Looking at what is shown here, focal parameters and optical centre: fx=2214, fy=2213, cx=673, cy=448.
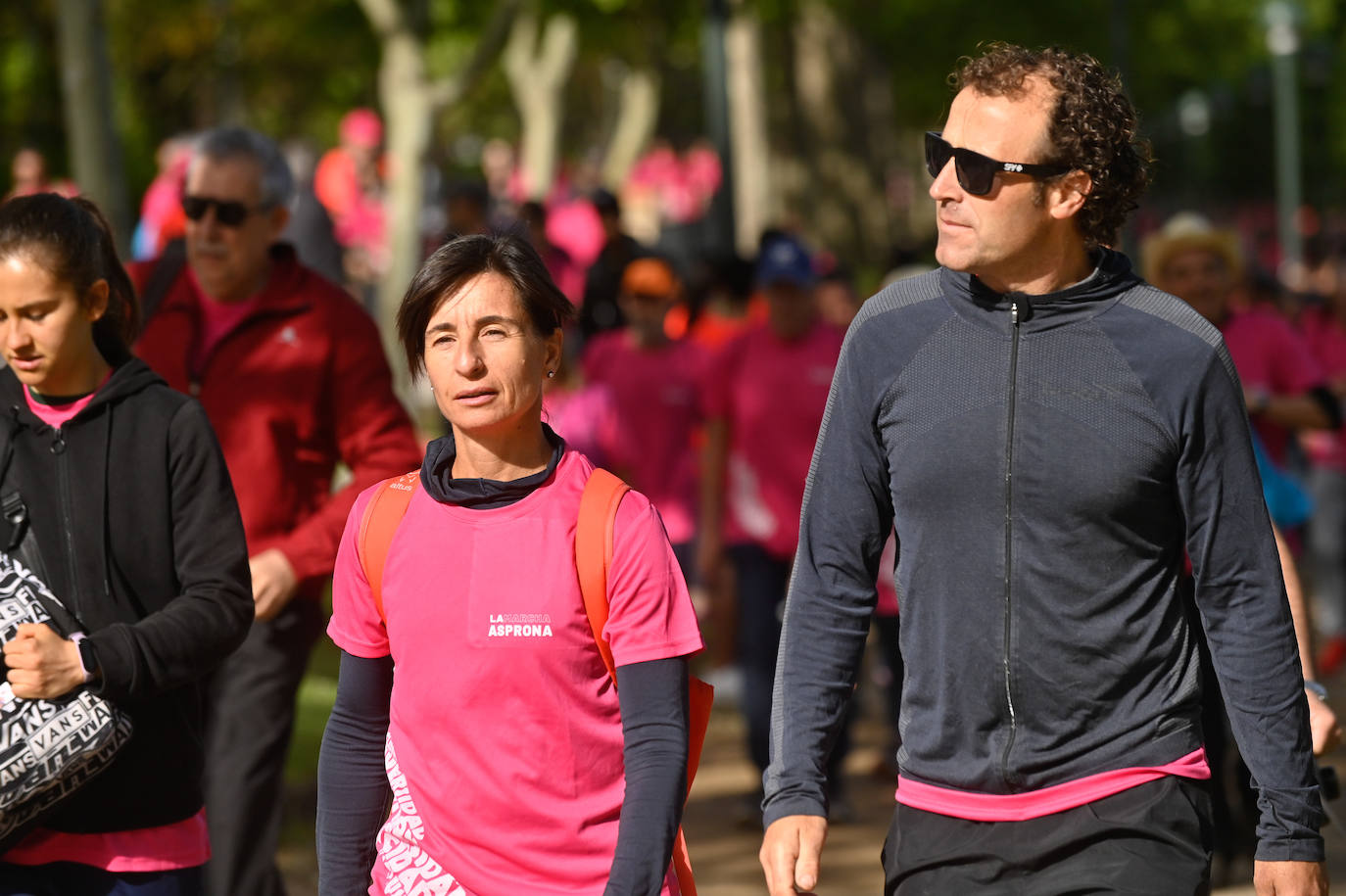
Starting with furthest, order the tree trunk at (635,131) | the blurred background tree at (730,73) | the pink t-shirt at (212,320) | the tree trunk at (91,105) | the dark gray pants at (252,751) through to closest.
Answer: the tree trunk at (635,131) → the blurred background tree at (730,73) → the tree trunk at (91,105) → the pink t-shirt at (212,320) → the dark gray pants at (252,751)

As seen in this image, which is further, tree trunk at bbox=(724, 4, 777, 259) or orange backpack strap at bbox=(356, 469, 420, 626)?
tree trunk at bbox=(724, 4, 777, 259)

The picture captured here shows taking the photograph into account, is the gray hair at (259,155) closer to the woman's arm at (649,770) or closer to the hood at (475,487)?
the hood at (475,487)

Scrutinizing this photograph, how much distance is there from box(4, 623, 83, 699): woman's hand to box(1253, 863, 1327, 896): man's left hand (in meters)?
2.08

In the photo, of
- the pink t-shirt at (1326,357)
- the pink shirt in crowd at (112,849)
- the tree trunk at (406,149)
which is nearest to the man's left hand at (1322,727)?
the pink shirt in crowd at (112,849)

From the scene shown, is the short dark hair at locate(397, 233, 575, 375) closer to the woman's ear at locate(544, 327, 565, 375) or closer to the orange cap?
the woman's ear at locate(544, 327, 565, 375)

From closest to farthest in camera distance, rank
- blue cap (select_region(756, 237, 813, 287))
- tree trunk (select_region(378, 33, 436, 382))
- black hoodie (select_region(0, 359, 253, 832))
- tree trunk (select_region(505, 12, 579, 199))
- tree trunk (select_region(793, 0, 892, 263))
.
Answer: black hoodie (select_region(0, 359, 253, 832)) → blue cap (select_region(756, 237, 813, 287)) → tree trunk (select_region(378, 33, 436, 382)) → tree trunk (select_region(793, 0, 892, 263)) → tree trunk (select_region(505, 12, 579, 199))

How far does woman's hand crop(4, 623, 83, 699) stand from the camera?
391 centimetres

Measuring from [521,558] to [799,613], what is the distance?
0.56 m

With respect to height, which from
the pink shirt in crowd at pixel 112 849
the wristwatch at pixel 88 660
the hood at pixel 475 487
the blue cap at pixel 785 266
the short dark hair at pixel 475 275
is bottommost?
the pink shirt in crowd at pixel 112 849

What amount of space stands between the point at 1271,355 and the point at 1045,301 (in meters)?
4.82

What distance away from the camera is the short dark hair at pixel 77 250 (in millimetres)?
4289

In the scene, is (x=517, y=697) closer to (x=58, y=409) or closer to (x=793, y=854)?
(x=793, y=854)

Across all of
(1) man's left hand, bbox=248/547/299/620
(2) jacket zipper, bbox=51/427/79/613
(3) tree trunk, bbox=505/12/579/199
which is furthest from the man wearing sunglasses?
(3) tree trunk, bbox=505/12/579/199

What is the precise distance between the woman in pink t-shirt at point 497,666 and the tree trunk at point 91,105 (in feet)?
21.7
